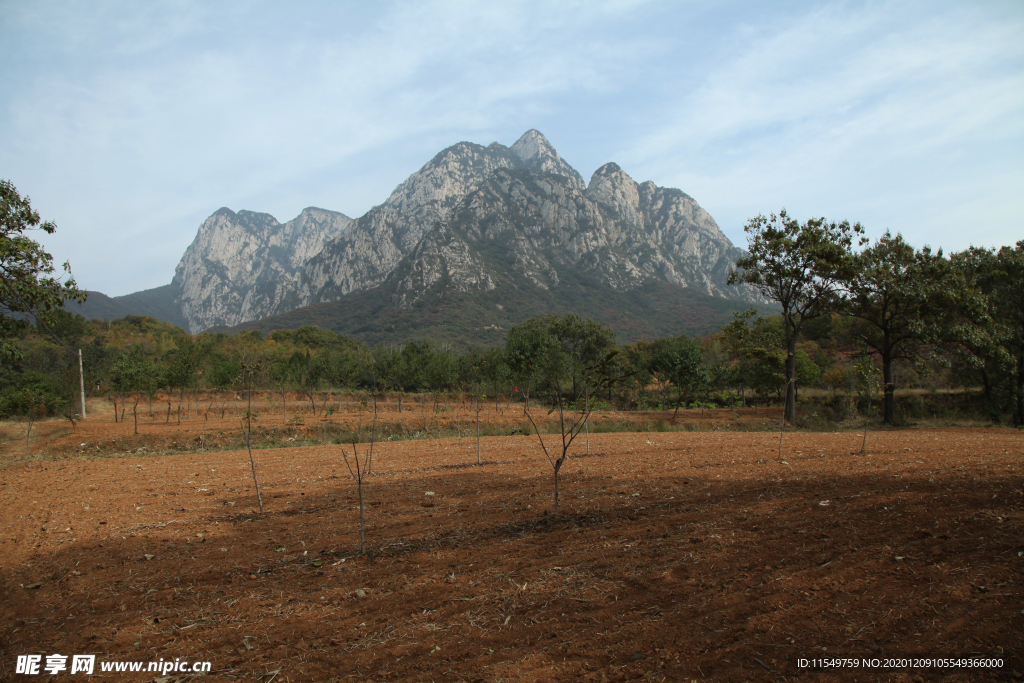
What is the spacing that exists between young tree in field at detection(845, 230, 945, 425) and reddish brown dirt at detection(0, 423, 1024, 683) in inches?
625

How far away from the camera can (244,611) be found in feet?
15.7

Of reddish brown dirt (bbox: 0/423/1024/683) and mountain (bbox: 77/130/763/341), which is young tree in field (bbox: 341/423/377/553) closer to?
reddish brown dirt (bbox: 0/423/1024/683)

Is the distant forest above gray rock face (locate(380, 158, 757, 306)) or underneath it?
underneath

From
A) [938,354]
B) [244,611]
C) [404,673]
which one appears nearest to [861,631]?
[404,673]

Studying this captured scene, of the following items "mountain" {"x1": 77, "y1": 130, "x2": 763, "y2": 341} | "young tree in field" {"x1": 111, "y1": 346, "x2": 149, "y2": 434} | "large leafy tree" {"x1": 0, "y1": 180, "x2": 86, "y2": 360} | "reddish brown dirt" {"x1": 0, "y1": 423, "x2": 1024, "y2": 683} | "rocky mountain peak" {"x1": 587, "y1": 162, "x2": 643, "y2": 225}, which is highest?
"rocky mountain peak" {"x1": 587, "y1": 162, "x2": 643, "y2": 225}

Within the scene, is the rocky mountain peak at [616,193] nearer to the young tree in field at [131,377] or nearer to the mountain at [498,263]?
the mountain at [498,263]

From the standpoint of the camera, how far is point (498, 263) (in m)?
125

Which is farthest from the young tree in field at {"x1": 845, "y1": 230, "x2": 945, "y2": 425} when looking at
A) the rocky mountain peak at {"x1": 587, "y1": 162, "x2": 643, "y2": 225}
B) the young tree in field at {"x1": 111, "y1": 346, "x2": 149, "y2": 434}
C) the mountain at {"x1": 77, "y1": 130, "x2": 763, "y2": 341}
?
the rocky mountain peak at {"x1": 587, "y1": 162, "x2": 643, "y2": 225}

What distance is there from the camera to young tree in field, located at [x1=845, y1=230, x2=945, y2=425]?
73.6 feet

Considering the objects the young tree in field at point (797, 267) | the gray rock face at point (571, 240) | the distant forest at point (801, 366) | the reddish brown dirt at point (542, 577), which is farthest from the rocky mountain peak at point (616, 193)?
the reddish brown dirt at point (542, 577)

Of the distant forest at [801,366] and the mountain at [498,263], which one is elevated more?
the mountain at [498,263]

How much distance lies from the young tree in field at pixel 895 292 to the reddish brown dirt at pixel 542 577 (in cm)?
1588

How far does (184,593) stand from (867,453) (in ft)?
46.4

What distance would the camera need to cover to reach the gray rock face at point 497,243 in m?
121
